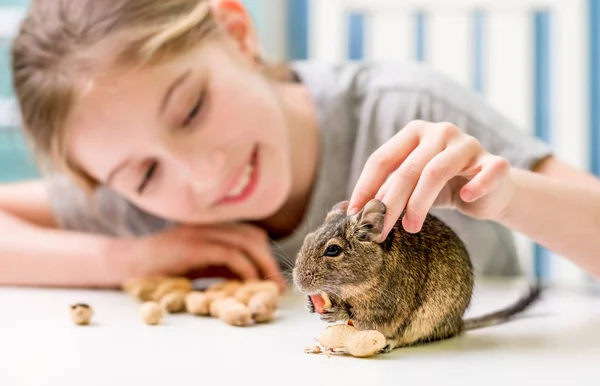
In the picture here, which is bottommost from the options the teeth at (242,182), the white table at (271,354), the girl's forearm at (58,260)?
the girl's forearm at (58,260)

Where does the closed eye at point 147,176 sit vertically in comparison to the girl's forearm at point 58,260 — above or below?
above

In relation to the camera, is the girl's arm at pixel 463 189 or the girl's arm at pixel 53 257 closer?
the girl's arm at pixel 463 189

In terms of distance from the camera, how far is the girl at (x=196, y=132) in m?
0.90

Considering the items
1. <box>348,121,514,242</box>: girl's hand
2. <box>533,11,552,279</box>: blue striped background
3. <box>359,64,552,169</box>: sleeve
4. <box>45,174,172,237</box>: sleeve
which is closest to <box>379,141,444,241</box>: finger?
<box>348,121,514,242</box>: girl's hand

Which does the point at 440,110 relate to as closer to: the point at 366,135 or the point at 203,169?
the point at 366,135

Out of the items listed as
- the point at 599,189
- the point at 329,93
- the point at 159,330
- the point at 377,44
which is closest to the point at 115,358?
the point at 159,330

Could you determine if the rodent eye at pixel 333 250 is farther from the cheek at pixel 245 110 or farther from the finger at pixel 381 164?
the cheek at pixel 245 110

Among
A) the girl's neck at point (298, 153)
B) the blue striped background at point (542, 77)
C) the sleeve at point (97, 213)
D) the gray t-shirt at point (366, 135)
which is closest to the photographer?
the gray t-shirt at point (366, 135)

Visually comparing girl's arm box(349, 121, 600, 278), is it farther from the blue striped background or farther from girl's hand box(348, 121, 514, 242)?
the blue striped background

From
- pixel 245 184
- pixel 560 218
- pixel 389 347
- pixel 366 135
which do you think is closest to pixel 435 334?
pixel 389 347

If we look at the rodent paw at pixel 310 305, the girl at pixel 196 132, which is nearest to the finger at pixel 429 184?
the rodent paw at pixel 310 305

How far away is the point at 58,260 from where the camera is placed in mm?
1049

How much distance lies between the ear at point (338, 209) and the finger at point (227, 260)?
0.41 m

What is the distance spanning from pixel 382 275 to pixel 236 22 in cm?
65
